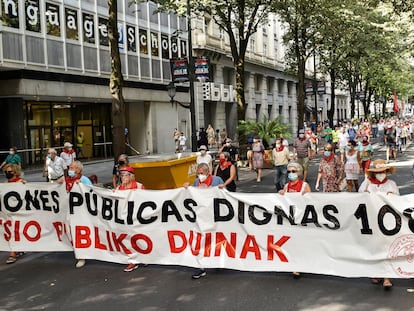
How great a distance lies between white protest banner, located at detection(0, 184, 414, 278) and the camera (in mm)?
6422

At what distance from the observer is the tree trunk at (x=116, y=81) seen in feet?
51.1

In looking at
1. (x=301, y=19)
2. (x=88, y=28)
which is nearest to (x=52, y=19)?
(x=88, y=28)

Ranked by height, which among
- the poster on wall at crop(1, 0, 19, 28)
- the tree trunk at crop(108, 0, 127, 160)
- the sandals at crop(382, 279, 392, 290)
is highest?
the poster on wall at crop(1, 0, 19, 28)

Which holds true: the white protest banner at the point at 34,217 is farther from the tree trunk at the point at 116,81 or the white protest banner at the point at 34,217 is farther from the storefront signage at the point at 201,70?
the storefront signage at the point at 201,70

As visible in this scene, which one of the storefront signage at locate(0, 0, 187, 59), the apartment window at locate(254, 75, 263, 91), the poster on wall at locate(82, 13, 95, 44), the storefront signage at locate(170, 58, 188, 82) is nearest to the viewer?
the storefront signage at locate(170, 58, 188, 82)

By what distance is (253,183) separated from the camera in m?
17.7

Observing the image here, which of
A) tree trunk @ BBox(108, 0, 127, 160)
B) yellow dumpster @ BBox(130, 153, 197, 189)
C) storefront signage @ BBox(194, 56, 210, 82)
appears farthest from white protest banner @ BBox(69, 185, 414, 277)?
storefront signage @ BBox(194, 56, 210, 82)

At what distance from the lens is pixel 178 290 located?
21.5ft

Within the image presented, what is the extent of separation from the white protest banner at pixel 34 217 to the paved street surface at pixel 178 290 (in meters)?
0.45

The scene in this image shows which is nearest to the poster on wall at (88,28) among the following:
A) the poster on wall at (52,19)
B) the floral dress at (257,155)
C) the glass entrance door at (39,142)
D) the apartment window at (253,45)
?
the poster on wall at (52,19)

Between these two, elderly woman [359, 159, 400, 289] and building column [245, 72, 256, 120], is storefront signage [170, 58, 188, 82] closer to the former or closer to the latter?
elderly woman [359, 159, 400, 289]

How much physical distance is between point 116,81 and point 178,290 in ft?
33.6

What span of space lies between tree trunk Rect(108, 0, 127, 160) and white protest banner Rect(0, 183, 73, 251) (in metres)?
7.31

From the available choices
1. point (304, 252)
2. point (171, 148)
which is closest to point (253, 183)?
point (304, 252)
